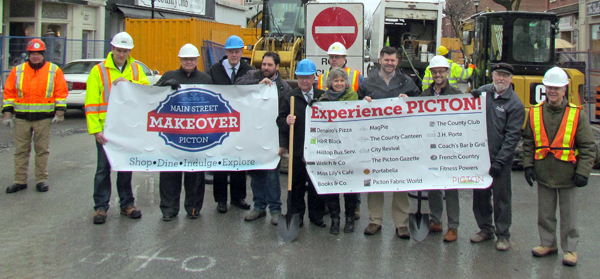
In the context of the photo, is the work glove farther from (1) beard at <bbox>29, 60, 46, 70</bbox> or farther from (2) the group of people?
(1) beard at <bbox>29, 60, 46, 70</bbox>

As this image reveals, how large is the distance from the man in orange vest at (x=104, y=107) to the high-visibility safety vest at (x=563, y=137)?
14.0 ft

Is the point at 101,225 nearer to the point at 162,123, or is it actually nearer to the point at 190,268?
the point at 162,123

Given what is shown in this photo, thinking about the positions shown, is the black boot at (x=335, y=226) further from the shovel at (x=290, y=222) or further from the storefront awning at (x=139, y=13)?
the storefront awning at (x=139, y=13)

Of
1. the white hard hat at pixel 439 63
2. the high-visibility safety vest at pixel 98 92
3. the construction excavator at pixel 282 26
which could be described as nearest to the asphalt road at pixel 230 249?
the high-visibility safety vest at pixel 98 92

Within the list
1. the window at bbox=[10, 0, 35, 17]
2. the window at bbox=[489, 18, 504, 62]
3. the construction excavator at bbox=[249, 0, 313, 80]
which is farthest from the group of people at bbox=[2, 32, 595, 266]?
the window at bbox=[10, 0, 35, 17]

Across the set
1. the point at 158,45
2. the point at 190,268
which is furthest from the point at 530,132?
the point at 158,45

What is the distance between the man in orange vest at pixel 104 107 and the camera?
20.6 feet

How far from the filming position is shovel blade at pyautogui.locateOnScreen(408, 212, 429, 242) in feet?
19.0

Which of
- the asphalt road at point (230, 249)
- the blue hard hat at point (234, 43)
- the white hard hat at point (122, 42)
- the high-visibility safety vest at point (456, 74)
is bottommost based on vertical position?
the asphalt road at point (230, 249)

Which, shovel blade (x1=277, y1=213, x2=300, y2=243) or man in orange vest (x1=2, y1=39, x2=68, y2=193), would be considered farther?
man in orange vest (x1=2, y1=39, x2=68, y2=193)

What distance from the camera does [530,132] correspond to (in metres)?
5.39

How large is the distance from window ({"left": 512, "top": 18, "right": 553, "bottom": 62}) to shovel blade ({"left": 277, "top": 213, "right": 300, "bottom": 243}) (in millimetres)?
6906

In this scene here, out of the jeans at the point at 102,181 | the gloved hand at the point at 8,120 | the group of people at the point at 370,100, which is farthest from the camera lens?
the gloved hand at the point at 8,120

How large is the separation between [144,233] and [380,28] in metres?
14.2
